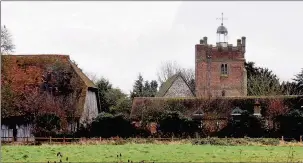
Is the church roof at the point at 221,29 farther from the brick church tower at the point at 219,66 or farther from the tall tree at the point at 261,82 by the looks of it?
the tall tree at the point at 261,82

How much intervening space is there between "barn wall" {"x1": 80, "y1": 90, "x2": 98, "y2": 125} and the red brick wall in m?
17.9

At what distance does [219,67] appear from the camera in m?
68.6

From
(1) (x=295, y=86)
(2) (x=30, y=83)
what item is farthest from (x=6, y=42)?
(1) (x=295, y=86)

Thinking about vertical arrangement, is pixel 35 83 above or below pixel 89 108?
above

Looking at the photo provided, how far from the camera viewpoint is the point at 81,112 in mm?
48719

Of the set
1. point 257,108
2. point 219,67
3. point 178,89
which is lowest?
point 257,108

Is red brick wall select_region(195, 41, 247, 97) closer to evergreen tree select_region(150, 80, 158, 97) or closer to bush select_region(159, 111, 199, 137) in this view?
evergreen tree select_region(150, 80, 158, 97)

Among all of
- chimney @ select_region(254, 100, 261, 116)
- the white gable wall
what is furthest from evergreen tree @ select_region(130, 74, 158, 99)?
chimney @ select_region(254, 100, 261, 116)

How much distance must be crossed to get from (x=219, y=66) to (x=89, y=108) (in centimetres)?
2253

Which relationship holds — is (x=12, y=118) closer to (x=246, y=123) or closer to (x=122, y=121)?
(x=122, y=121)

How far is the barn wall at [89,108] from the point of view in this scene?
1924 inches

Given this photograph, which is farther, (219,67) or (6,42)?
(219,67)

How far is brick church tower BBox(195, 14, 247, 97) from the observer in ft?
224

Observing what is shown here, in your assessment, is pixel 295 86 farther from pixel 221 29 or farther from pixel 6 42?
pixel 6 42
